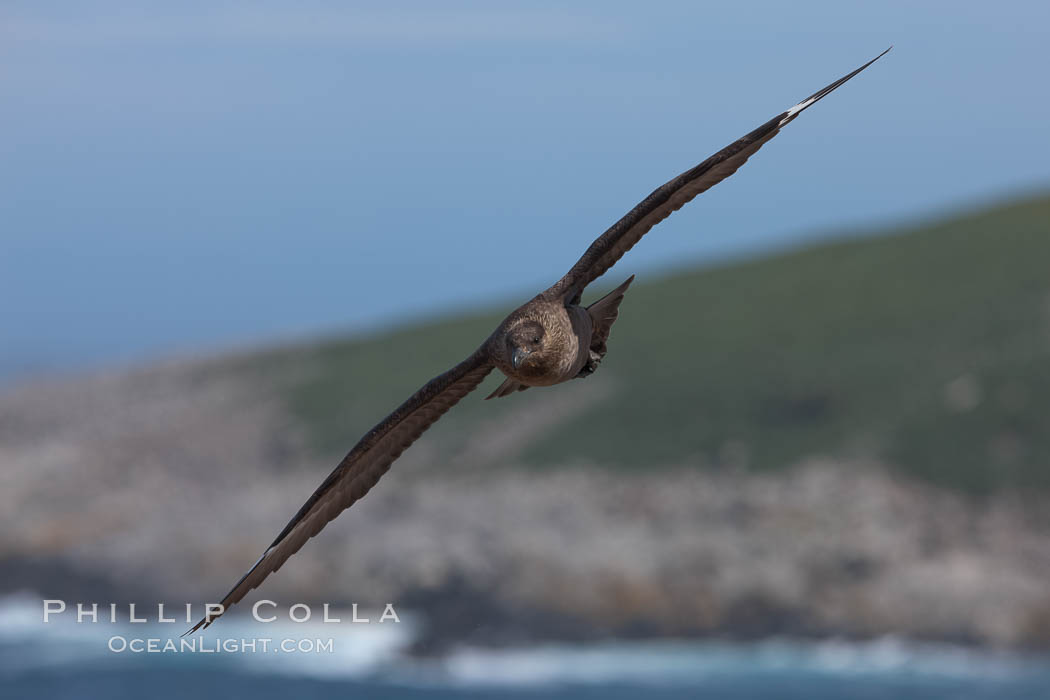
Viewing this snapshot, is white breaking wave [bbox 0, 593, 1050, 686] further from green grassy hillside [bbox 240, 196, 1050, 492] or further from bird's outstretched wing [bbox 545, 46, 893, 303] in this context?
bird's outstretched wing [bbox 545, 46, 893, 303]

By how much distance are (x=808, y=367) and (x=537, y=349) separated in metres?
40.9

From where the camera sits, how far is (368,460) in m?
14.2

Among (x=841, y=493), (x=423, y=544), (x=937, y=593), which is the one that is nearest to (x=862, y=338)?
(x=841, y=493)

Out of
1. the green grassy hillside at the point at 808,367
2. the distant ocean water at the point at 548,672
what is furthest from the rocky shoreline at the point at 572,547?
the green grassy hillside at the point at 808,367

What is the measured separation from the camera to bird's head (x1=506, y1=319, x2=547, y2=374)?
1216cm

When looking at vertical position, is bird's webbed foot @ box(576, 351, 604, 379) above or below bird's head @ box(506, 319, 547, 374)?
above

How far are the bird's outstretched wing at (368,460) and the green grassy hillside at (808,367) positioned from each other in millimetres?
33763

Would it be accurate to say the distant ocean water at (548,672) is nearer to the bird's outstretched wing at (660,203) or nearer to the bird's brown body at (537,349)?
the bird's brown body at (537,349)

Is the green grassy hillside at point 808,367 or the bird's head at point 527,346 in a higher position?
the green grassy hillside at point 808,367

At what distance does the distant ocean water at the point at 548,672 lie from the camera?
4103cm

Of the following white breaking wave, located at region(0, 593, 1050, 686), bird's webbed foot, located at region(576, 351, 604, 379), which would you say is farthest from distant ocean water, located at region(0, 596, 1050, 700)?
bird's webbed foot, located at region(576, 351, 604, 379)

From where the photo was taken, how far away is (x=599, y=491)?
157 ft

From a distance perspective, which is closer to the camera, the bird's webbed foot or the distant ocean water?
the bird's webbed foot

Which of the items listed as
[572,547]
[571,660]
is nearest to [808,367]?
[572,547]
